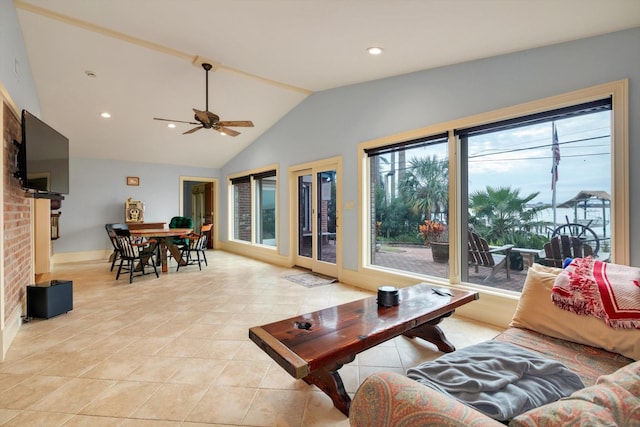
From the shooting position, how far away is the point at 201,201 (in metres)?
9.12

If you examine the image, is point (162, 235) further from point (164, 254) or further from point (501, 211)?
point (501, 211)

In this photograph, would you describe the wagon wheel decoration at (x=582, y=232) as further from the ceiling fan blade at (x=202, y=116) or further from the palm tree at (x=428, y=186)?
the ceiling fan blade at (x=202, y=116)

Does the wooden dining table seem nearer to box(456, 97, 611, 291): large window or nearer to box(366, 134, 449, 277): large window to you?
box(366, 134, 449, 277): large window

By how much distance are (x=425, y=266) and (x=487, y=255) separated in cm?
73

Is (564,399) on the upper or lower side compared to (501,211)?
lower

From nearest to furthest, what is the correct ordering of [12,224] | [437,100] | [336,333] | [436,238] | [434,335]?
[336,333] → [434,335] → [12,224] → [437,100] → [436,238]

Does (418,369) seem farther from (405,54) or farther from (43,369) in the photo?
(405,54)

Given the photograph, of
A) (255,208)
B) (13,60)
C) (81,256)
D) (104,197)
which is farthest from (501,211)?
(81,256)

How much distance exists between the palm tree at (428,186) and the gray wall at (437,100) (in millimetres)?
486

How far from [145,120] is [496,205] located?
18.8 feet

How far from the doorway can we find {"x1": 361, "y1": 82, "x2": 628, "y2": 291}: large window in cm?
547

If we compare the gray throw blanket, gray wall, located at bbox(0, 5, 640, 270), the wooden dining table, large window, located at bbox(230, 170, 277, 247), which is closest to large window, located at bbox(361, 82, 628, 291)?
gray wall, located at bbox(0, 5, 640, 270)

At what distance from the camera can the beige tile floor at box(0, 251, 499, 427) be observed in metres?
1.69

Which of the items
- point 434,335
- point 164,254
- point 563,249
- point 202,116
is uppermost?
point 202,116
